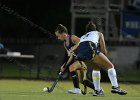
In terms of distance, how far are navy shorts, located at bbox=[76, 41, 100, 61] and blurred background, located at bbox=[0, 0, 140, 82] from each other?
8155 millimetres

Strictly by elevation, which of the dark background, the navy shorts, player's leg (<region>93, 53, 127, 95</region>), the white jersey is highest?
the white jersey

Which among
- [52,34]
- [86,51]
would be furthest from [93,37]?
[52,34]

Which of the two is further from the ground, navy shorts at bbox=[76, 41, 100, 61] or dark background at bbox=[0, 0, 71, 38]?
navy shorts at bbox=[76, 41, 100, 61]

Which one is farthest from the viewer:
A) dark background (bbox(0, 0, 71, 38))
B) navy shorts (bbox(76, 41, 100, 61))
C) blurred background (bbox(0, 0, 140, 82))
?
dark background (bbox(0, 0, 71, 38))

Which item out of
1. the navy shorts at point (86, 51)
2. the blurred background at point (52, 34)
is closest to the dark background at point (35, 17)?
the blurred background at point (52, 34)

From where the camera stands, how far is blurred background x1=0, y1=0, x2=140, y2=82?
28266 mm

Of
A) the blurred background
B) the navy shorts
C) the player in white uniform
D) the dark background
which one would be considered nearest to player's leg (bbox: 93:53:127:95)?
the player in white uniform

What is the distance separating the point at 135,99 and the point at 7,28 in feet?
82.8

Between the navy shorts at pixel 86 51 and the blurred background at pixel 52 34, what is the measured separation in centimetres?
815

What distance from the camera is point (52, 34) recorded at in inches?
1347

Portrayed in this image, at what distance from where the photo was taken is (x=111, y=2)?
113 feet

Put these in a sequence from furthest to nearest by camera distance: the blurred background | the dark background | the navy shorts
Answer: the dark background → the blurred background → the navy shorts

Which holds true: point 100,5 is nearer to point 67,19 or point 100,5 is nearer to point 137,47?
point 137,47

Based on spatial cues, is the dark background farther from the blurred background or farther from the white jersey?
the white jersey
